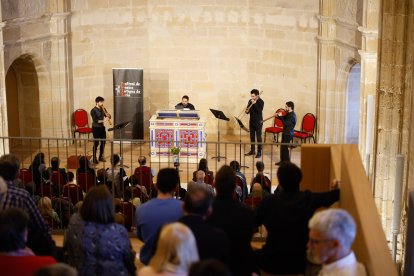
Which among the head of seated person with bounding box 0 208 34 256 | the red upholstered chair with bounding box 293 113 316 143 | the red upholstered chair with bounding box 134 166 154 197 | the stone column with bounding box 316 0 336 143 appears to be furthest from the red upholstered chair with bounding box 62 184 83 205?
the stone column with bounding box 316 0 336 143

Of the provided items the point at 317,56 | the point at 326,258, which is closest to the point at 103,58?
the point at 317,56

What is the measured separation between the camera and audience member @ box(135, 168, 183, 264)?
523cm

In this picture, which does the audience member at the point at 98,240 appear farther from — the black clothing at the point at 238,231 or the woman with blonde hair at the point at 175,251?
the woman with blonde hair at the point at 175,251

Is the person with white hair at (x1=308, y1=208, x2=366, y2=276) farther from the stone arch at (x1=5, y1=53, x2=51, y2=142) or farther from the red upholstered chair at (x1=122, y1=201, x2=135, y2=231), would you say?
the stone arch at (x1=5, y1=53, x2=51, y2=142)

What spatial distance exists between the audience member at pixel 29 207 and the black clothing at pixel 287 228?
146 centimetres

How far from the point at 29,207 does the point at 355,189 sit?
2.24 m

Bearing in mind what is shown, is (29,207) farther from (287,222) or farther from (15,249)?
(287,222)

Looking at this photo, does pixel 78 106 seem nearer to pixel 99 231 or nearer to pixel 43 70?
pixel 43 70

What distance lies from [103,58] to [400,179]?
11635 millimetres

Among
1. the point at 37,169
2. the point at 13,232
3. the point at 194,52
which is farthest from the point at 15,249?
the point at 194,52

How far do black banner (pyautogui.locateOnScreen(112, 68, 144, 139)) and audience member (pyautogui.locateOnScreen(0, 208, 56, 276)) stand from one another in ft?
38.6

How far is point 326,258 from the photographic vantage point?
4137 mm

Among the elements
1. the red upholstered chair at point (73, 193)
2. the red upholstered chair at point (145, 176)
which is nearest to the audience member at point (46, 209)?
the red upholstered chair at point (73, 193)

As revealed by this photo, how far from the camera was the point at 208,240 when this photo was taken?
4484mm
